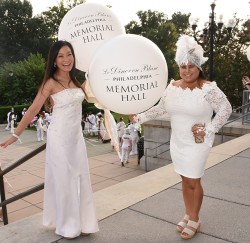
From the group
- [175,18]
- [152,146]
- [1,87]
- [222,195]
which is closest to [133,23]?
[175,18]

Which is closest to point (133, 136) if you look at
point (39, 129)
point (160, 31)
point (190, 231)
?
point (39, 129)

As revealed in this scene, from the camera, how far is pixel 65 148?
8.77 ft

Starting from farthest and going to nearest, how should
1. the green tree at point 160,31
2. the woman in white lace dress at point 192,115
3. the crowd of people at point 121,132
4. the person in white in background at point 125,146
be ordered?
the green tree at point 160,31, the crowd of people at point 121,132, the person in white in background at point 125,146, the woman in white lace dress at point 192,115

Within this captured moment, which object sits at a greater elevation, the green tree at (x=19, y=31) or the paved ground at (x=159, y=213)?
the green tree at (x=19, y=31)

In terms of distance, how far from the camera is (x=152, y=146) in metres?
9.76

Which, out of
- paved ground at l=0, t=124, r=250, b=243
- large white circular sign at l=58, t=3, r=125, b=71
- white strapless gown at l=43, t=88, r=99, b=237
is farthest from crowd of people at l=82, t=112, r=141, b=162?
white strapless gown at l=43, t=88, r=99, b=237

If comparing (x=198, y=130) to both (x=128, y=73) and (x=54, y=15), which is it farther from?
(x=54, y=15)

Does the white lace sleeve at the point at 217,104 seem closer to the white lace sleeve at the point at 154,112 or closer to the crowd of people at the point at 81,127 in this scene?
the crowd of people at the point at 81,127

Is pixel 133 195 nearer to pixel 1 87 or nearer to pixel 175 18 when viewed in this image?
pixel 1 87

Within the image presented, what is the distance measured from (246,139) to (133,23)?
126 feet

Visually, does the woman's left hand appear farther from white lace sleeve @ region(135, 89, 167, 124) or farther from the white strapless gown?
the white strapless gown

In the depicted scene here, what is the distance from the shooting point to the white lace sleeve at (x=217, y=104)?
8.38ft

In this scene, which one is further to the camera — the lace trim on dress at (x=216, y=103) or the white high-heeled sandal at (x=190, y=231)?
the white high-heeled sandal at (x=190, y=231)

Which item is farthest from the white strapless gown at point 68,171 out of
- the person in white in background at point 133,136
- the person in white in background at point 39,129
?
the person in white in background at point 39,129
